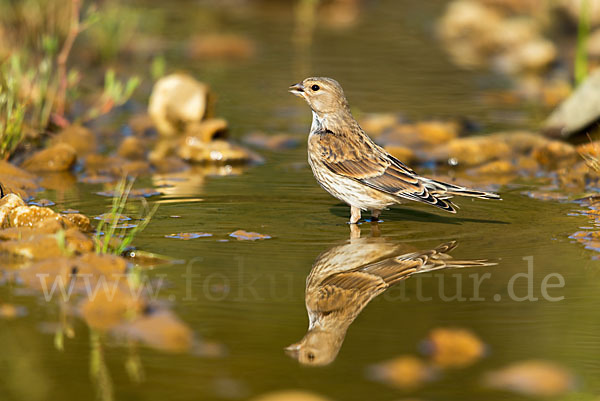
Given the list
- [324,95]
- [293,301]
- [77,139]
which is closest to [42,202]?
[77,139]

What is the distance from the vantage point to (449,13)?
2197 centimetres

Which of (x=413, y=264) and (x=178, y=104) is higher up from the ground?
(x=178, y=104)

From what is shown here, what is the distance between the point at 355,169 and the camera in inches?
336

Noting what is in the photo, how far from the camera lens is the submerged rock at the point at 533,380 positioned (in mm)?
4787

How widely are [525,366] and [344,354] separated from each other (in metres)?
1.01

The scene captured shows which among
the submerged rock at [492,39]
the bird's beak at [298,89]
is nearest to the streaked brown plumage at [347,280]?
the bird's beak at [298,89]

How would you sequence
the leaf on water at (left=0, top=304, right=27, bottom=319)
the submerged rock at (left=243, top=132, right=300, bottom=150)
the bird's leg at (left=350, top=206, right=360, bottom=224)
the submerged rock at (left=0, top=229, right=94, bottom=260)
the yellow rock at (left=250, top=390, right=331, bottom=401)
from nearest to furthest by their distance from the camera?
the yellow rock at (left=250, top=390, right=331, bottom=401), the leaf on water at (left=0, top=304, right=27, bottom=319), the submerged rock at (left=0, top=229, right=94, bottom=260), the bird's leg at (left=350, top=206, right=360, bottom=224), the submerged rock at (left=243, top=132, right=300, bottom=150)

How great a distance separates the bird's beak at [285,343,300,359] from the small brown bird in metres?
2.96

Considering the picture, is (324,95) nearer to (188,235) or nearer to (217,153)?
(188,235)

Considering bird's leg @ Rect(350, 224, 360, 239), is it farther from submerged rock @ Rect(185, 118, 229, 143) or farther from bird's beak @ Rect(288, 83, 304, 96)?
submerged rock @ Rect(185, 118, 229, 143)

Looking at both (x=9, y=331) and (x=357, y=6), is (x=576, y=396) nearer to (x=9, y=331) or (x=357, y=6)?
(x=9, y=331)

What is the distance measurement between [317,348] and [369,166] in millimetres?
3438

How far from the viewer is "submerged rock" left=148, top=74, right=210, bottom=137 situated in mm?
12359

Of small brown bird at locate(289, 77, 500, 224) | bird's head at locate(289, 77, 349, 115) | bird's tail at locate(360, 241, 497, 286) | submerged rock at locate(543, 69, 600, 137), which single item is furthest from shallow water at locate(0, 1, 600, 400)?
submerged rock at locate(543, 69, 600, 137)
